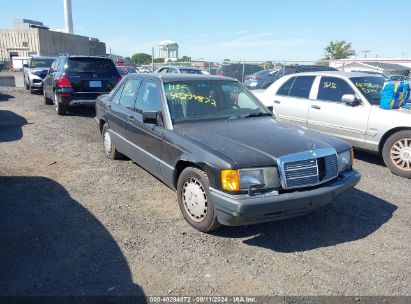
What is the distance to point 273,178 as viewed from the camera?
130 inches

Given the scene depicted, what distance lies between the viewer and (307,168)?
3.44 meters

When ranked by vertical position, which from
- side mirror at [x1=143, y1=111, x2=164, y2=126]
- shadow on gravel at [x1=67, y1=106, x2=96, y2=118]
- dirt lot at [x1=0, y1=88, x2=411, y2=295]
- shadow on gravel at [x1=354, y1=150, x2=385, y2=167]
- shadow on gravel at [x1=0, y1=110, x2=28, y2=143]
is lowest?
dirt lot at [x1=0, y1=88, x2=411, y2=295]

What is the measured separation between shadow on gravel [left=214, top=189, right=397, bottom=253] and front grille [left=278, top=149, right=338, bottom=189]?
0.64 metres

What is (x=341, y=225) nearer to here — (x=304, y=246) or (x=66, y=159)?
(x=304, y=246)

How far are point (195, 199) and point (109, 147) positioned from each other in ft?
9.94

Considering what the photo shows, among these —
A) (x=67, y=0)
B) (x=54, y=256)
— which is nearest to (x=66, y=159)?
(x=54, y=256)

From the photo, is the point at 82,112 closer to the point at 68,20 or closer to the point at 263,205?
the point at 263,205

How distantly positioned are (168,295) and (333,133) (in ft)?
15.8

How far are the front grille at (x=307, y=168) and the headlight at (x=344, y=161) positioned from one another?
0.18 metres

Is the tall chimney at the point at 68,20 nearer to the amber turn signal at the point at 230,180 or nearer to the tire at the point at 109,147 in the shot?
the tire at the point at 109,147

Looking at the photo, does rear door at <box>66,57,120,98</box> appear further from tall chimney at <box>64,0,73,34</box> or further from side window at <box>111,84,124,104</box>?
tall chimney at <box>64,0,73,34</box>

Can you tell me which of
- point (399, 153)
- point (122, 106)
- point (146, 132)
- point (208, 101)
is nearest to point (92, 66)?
point (122, 106)

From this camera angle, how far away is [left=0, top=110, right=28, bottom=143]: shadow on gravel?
26.1 ft

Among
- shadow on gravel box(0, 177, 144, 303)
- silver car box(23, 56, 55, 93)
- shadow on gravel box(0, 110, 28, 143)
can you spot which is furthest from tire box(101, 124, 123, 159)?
silver car box(23, 56, 55, 93)
